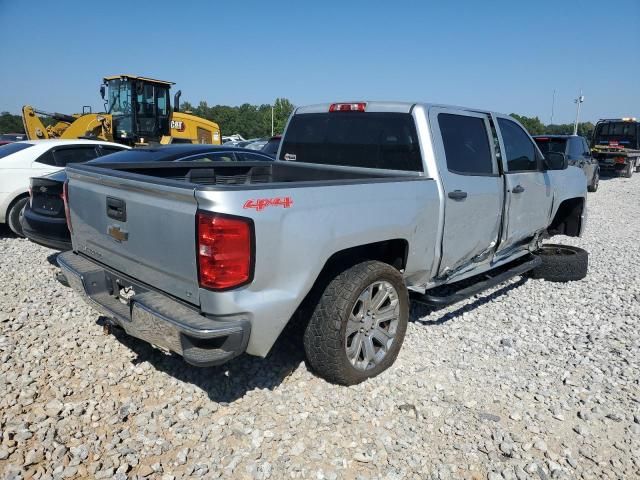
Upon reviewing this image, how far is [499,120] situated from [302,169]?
1990 millimetres

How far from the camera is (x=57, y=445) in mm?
2682

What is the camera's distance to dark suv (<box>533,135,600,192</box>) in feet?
42.9

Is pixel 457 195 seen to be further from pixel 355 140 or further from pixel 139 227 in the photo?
pixel 139 227

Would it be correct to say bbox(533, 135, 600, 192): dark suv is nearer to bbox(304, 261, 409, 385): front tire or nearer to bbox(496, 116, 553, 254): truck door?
bbox(496, 116, 553, 254): truck door

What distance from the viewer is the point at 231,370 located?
3543 mm

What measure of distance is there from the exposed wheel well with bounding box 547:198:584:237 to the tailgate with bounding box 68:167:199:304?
5.35 metres

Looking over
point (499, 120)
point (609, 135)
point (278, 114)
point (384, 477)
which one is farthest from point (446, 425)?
point (278, 114)

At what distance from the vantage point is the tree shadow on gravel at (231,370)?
3324 millimetres

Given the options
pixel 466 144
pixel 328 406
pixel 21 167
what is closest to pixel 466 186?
pixel 466 144

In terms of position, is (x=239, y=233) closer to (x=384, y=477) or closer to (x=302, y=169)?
(x=384, y=477)

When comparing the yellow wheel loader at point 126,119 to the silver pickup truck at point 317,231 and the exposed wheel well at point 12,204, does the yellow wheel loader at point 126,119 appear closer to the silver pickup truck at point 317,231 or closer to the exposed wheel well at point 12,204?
the exposed wheel well at point 12,204

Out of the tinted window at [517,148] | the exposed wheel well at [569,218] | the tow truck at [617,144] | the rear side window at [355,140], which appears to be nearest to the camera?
the rear side window at [355,140]

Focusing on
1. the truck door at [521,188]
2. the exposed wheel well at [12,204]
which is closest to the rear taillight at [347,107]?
the truck door at [521,188]

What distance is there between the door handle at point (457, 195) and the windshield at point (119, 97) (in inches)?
562
